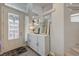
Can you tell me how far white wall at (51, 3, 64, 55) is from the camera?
1417 millimetres

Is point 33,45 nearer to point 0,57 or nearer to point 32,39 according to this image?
point 32,39

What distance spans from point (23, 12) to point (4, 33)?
376 millimetres

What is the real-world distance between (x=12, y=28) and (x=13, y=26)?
30 mm

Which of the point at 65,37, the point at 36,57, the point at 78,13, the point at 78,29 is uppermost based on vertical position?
the point at 78,13

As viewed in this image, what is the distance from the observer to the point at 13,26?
141 cm

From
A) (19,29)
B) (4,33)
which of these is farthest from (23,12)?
(4,33)

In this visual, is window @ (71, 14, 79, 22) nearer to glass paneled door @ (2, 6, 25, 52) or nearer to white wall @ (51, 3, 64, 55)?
white wall @ (51, 3, 64, 55)

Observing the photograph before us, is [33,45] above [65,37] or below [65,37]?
below

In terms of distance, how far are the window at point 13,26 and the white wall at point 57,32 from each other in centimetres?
49

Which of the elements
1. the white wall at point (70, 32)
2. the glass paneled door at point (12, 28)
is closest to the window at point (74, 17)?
the white wall at point (70, 32)

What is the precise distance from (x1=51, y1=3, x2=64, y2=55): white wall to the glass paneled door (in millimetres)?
414

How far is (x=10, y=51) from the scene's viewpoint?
139 centimetres

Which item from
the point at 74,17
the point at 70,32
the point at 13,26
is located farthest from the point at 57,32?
the point at 13,26

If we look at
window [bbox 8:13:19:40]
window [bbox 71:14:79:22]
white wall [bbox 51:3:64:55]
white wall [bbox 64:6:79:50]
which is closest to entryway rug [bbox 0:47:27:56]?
window [bbox 8:13:19:40]
